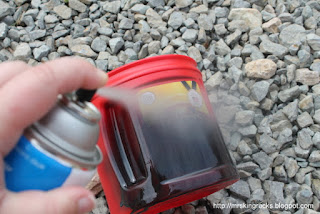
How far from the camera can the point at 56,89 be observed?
57 cm

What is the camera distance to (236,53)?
1.50 meters

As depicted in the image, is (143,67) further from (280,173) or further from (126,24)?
(126,24)

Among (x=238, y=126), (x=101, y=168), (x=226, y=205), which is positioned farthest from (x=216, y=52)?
(x=101, y=168)

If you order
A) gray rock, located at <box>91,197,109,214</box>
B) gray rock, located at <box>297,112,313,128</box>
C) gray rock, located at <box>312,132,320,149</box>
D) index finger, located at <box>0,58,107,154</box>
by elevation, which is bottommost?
gray rock, located at <box>91,197,109,214</box>

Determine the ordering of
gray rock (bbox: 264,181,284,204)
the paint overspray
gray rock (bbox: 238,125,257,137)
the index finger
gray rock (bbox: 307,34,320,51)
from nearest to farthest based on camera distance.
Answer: the index finger < the paint overspray < gray rock (bbox: 264,181,284,204) < gray rock (bbox: 238,125,257,137) < gray rock (bbox: 307,34,320,51)

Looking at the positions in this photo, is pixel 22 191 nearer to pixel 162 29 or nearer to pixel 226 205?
pixel 226 205

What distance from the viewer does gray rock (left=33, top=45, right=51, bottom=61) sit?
151cm

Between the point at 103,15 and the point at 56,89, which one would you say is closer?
the point at 56,89

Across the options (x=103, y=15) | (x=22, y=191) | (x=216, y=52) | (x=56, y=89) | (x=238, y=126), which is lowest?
(x=238, y=126)

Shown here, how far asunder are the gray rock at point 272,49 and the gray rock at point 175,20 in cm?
38

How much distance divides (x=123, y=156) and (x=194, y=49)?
718 mm

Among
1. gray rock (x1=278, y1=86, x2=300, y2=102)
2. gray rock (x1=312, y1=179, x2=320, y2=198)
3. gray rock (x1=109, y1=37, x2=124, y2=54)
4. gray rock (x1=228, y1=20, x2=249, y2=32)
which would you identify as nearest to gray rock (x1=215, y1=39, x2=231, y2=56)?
gray rock (x1=228, y1=20, x2=249, y2=32)

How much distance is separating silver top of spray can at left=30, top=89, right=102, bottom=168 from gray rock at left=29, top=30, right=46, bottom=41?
112cm

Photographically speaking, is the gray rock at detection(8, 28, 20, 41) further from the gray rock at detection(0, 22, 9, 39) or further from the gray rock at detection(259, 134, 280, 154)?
the gray rock at detection(259, 134, 280, 154)
